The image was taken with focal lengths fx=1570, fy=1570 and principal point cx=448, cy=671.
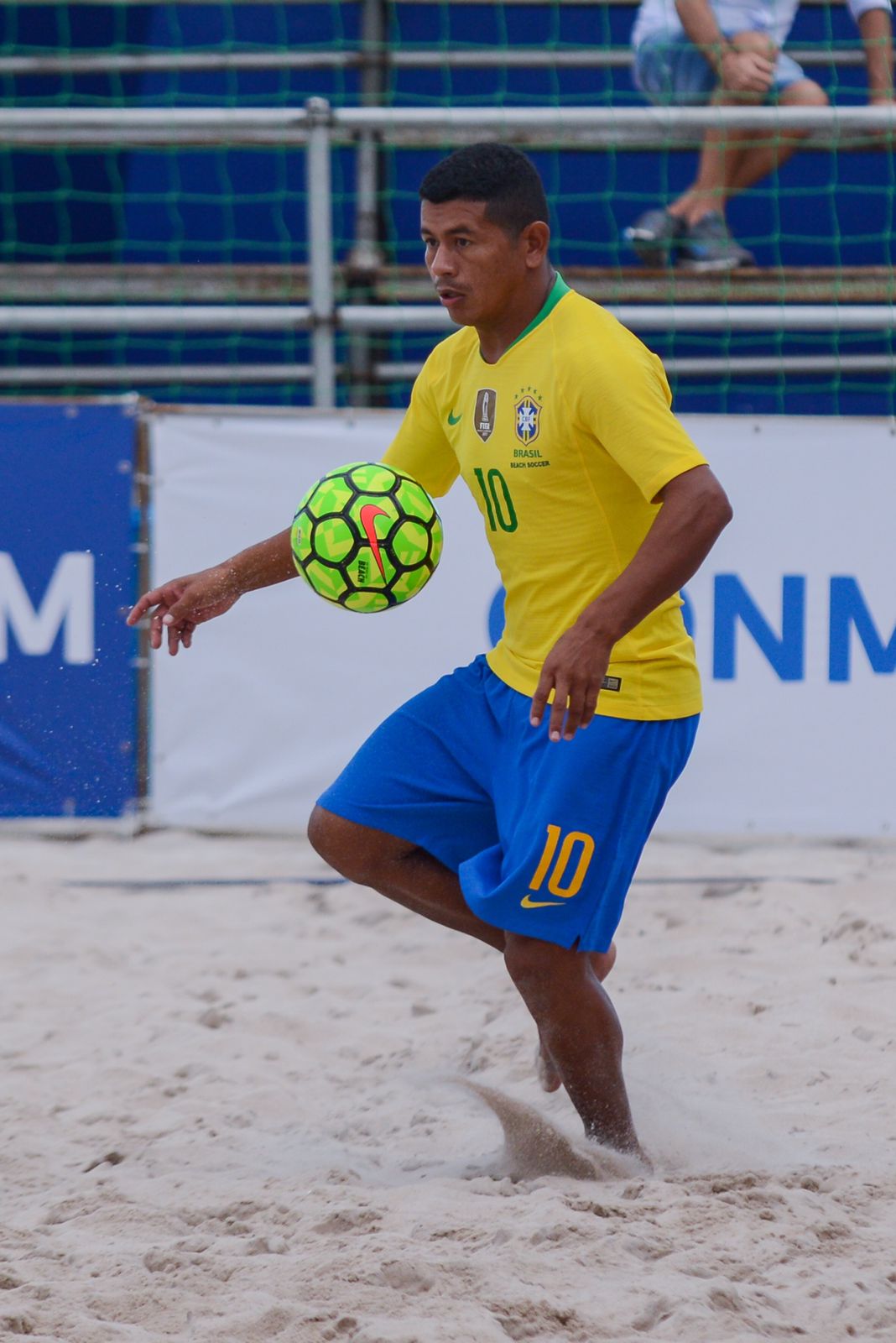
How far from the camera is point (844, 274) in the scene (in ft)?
20.0

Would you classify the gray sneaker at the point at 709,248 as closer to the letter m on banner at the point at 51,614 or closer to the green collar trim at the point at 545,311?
the letter m on banner at the point at 51,614

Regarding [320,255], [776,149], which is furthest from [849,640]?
[320,255]

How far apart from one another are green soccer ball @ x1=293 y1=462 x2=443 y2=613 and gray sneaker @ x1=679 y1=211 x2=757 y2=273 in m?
3.46

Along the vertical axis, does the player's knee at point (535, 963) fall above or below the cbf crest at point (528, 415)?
below

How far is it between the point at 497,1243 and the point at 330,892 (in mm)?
2600

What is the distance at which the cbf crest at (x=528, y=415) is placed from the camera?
2.73 m

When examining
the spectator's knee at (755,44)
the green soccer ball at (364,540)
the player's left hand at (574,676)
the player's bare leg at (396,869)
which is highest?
the spectator's knee at (755,44)

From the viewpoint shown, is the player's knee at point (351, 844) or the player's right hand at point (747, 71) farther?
the player's right hand at point (747, 71)

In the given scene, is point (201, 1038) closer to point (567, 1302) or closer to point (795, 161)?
point (567, 1302)

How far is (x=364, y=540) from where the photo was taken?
292 cm

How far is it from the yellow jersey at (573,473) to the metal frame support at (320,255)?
283cm

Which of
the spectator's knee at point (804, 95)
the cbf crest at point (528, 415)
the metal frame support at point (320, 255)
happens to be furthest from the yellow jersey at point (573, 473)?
the spectator's knee at point (804, 95)

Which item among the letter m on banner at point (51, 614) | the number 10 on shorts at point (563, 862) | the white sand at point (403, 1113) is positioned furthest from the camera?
the letter m on banner at point (51, 614)

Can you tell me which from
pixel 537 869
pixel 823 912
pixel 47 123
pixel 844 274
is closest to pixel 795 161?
pixel 844 274
